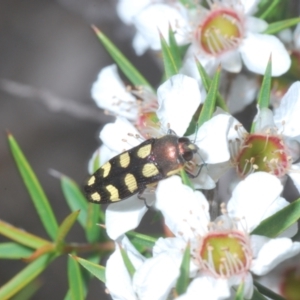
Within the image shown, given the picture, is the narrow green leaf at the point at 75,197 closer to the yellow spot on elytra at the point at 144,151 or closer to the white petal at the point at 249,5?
the yellow spot on elytra at the point at 144,151

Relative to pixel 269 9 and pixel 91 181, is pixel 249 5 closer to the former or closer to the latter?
pixel 269 9

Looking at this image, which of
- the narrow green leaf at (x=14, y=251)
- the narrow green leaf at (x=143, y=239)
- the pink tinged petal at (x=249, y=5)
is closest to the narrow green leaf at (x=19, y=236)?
the narrow green leaf at (x=14, y=251)

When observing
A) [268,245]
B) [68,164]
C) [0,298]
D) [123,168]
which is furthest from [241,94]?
[68,164]

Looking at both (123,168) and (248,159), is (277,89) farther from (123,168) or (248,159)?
(123,168)

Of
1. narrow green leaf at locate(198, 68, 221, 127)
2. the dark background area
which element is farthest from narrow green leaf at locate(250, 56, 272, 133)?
the dark background area

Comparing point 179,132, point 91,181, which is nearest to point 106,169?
point 91,181
